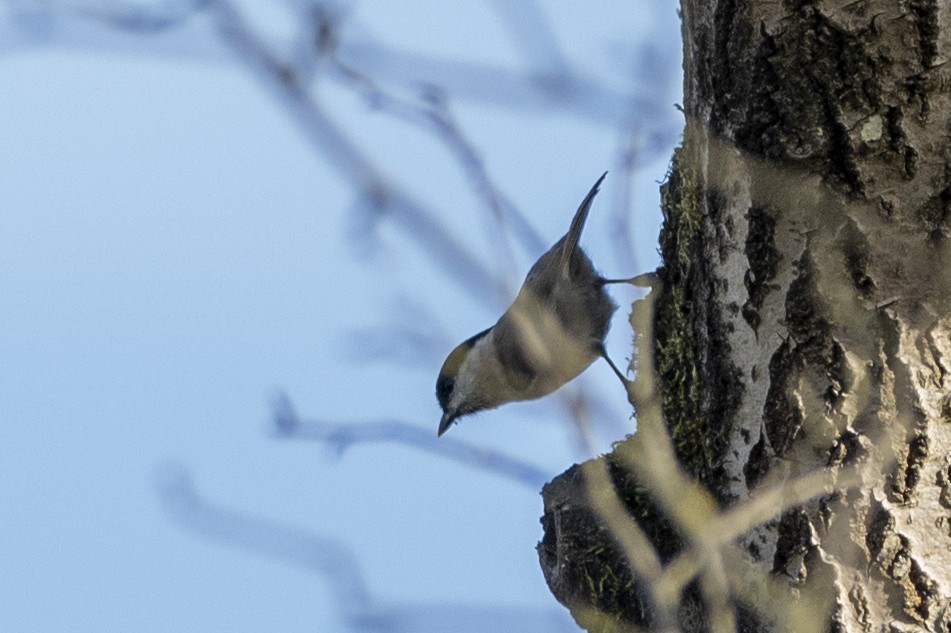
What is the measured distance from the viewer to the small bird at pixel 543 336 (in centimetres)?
492

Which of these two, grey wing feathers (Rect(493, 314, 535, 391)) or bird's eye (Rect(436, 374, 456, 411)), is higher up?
bird's eye (Rect(436, 374, 456, 411))

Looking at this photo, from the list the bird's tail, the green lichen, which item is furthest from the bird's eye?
the green lichen

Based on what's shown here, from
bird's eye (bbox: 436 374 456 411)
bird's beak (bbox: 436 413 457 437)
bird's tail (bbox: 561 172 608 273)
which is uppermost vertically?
bird's tail (bbox: 561 172 608 273)

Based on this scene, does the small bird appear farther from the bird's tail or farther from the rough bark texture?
the rough bark texture

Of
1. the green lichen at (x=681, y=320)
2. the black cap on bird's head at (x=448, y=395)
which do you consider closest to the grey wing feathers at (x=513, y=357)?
the black cap on bird's head at (x=448, y=395)

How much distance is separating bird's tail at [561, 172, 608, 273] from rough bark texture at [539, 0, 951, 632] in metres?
2.48

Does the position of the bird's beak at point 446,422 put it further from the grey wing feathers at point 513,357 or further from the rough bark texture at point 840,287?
the rough bark texture at point 840,287

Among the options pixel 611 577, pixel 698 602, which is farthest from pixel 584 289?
pixel 698 602

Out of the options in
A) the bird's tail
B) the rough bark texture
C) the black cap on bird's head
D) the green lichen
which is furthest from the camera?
the black cap on bird's head

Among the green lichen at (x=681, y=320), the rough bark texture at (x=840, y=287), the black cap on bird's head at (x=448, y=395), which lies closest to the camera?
the rough bark texture at (x=840, y=287)

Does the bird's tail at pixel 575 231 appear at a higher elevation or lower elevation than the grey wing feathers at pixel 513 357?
higher

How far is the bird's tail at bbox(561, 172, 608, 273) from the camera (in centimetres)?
484

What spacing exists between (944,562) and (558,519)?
1.16 m

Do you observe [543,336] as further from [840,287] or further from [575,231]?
[840,287]
